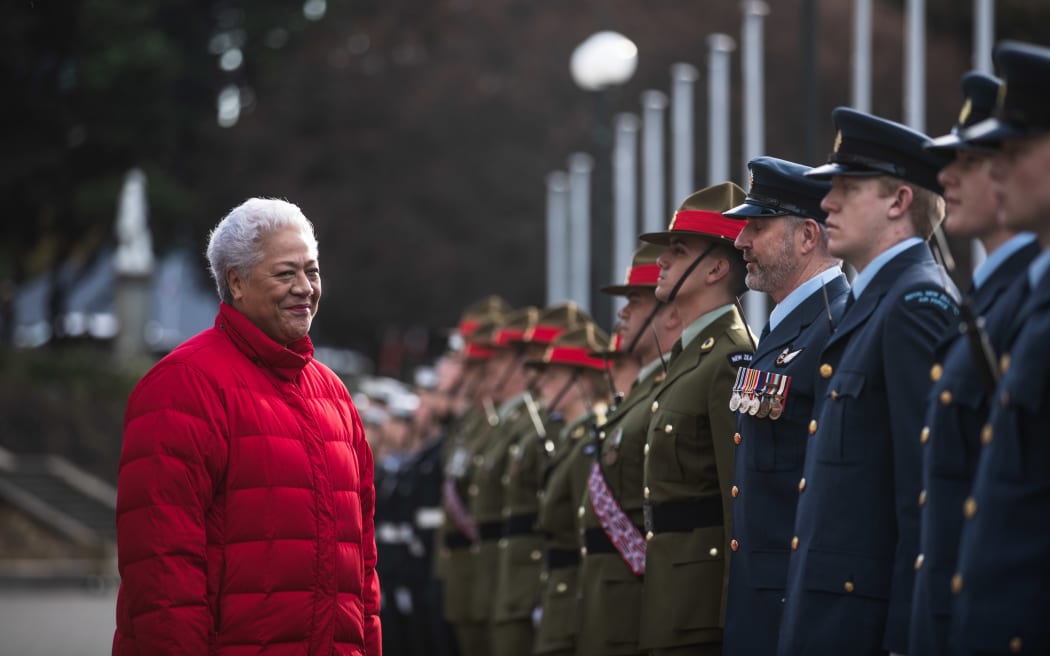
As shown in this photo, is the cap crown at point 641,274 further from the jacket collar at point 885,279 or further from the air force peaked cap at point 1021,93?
the air force peaked cap at point 1021,93

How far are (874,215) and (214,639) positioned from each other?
2.41 meters

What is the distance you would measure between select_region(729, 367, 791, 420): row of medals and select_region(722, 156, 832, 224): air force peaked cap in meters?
0.59

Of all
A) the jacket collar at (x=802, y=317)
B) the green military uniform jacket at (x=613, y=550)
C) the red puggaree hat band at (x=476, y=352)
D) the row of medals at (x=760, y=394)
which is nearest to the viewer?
the row of medals at (x=760, y=394)

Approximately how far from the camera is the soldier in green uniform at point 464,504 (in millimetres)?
12109

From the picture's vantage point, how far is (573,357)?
400 inches

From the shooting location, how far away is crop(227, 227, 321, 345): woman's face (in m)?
5.82

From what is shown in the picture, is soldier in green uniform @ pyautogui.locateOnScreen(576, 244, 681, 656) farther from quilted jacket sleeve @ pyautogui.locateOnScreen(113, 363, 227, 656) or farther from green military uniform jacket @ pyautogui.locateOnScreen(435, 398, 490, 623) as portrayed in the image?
green military uniform jacket @ pyautogui.locateOnScreen(435, 398, 490, 623)

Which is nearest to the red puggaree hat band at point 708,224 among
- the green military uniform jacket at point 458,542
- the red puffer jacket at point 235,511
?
the red puffer jacket at point 235,511

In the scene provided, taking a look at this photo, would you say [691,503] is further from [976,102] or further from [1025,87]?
[1025,87]

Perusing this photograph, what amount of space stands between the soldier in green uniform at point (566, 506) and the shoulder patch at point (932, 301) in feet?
11.2

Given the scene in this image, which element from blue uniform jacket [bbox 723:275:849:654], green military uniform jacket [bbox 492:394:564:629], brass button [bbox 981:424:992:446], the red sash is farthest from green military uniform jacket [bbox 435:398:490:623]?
brass button [bbox 981:424:992:446]

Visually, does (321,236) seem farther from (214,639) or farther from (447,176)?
(214,639)

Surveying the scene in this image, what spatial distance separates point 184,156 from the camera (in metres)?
41.1

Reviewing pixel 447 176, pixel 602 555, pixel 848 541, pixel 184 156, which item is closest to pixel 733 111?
pixel 447 176
